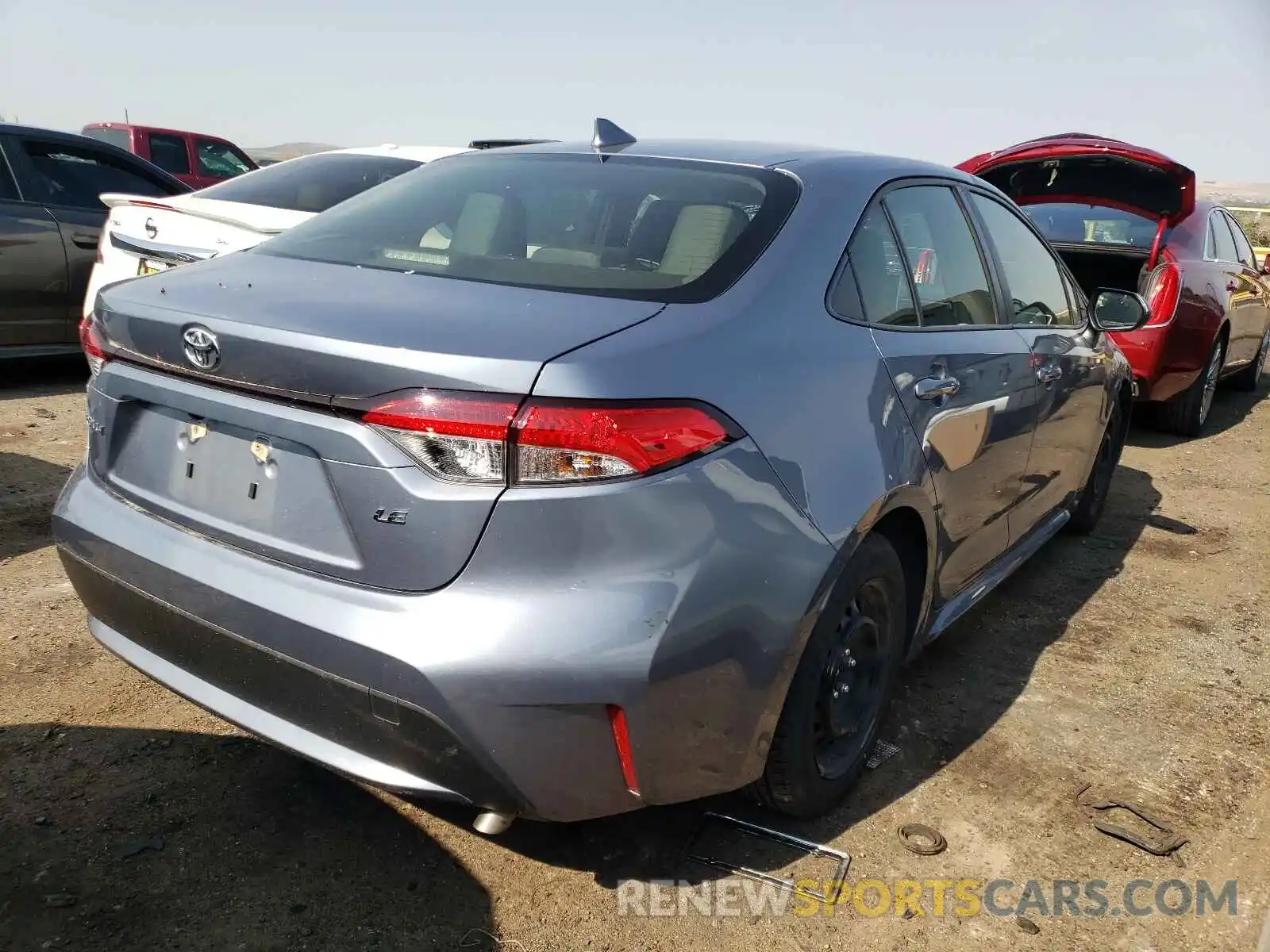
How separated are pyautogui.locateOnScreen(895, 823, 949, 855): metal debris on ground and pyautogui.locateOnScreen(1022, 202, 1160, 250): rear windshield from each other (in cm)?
553

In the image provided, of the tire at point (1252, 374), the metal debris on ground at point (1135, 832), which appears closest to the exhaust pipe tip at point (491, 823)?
the metal debris on ground at point (1135, 832)

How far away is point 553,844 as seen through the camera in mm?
2451

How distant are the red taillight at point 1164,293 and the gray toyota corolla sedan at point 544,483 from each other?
4432 mm

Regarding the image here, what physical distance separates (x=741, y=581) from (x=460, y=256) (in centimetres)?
103

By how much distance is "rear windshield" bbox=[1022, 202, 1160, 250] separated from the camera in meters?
7.20

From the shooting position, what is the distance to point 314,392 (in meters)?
1.89

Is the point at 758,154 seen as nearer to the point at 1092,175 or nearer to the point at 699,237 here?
the point at 699,237

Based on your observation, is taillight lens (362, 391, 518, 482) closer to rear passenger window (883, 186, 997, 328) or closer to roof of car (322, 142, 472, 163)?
rear passenger window (883, 186, 997, 328)

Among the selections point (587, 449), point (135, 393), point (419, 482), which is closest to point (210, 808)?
point (135, 393)

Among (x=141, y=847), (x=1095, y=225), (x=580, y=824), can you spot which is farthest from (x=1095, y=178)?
(x=141, y=847)

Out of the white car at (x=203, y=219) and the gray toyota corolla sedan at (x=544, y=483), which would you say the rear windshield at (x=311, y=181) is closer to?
the white car at (x=203, y=219)

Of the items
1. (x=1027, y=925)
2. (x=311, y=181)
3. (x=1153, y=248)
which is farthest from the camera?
(x=1153, y=248)

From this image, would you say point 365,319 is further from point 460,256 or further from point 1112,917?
point 1112,917

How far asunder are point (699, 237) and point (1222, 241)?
6865mm
